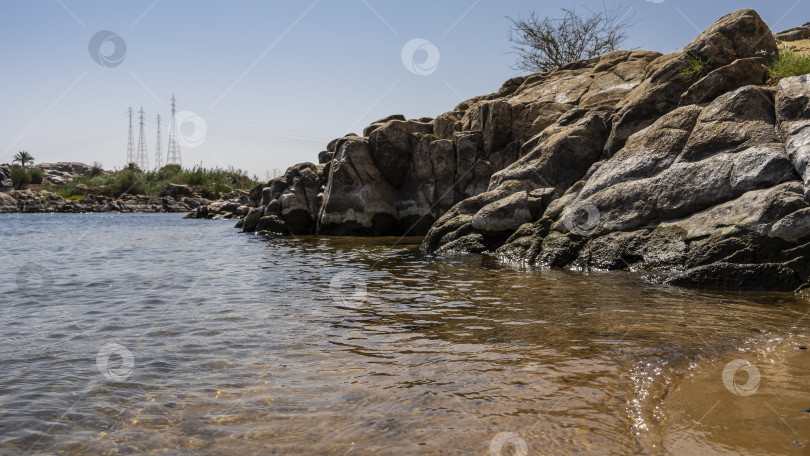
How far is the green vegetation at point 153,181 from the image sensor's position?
77062 mm

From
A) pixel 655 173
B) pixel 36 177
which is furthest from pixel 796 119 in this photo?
pixel 36 177

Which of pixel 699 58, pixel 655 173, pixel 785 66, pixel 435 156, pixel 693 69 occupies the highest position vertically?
pixel 699 58

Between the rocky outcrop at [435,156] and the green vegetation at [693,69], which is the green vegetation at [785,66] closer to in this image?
the green vegetation at [693,69]

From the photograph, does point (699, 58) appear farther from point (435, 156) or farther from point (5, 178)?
point (5, 178)

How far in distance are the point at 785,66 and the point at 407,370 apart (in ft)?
42.3

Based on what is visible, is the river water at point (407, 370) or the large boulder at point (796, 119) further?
the large boulder at point (796, 119)

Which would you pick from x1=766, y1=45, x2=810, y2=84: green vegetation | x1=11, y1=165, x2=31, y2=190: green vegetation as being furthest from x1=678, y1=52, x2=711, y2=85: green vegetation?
x1=11, y1=165, x2=31, y2=190: green vegetation

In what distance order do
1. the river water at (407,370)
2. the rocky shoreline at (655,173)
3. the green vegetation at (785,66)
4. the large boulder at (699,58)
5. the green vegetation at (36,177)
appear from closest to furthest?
the river water at (407,370) → the rocky shoreline at (655,173) → the green vegetation at (785,66) → the large boulder at (699,58) → the green vegetation at (36,177)

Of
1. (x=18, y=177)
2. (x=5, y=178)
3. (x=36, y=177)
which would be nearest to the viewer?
(x=5, y=178)

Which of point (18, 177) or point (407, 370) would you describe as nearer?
point (407, 370)

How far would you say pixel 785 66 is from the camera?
13.0 meters

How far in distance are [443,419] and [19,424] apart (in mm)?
3375

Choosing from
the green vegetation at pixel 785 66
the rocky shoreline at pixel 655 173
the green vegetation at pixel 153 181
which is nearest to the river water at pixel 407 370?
the rocky shoreline at pixel 655 173

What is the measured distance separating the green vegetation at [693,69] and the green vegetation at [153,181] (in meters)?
70.8
